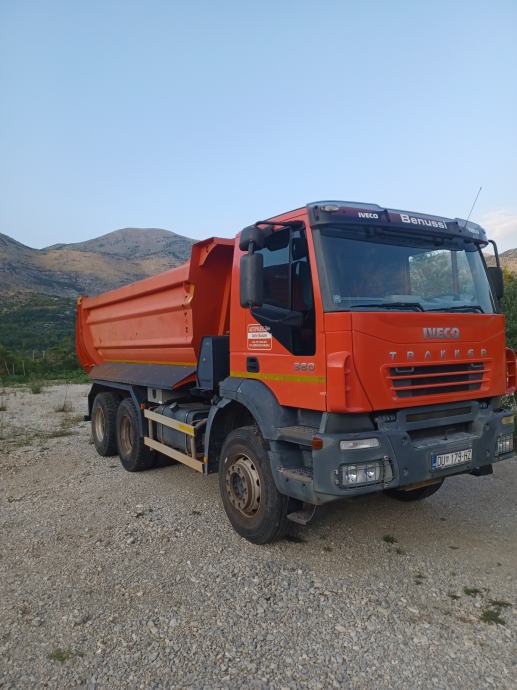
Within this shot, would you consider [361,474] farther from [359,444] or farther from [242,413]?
[242,413]

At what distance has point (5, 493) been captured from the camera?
5.91 metres

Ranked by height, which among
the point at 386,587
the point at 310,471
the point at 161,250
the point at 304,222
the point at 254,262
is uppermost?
the point at 161,250

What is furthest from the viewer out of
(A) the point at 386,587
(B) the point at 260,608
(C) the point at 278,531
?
(C) the point at 278,531

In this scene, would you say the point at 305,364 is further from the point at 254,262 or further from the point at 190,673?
the point at 190,673

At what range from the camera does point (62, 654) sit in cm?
287

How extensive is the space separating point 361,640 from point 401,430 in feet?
4.33

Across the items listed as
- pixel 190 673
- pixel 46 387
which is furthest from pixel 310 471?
pixel 46 387

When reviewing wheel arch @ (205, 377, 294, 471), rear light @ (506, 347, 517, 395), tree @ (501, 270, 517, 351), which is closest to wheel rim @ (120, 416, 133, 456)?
wheel arch @ (205, 377, 294, 471)

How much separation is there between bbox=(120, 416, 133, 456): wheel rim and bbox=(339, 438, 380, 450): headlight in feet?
14.0

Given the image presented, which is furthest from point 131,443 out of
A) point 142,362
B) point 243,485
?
point 243,485

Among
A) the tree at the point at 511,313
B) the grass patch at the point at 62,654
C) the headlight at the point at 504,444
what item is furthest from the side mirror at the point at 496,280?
the tree at the point at 511,313

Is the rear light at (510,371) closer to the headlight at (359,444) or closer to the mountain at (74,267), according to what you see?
the headlight at (359,444)

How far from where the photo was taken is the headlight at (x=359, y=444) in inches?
129

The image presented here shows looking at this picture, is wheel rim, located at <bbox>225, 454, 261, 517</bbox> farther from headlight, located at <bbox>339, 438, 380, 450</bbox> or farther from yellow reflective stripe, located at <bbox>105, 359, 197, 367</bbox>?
yellow reflective stripe, located at <bbox>105, 359, 197, 367</bbox>
